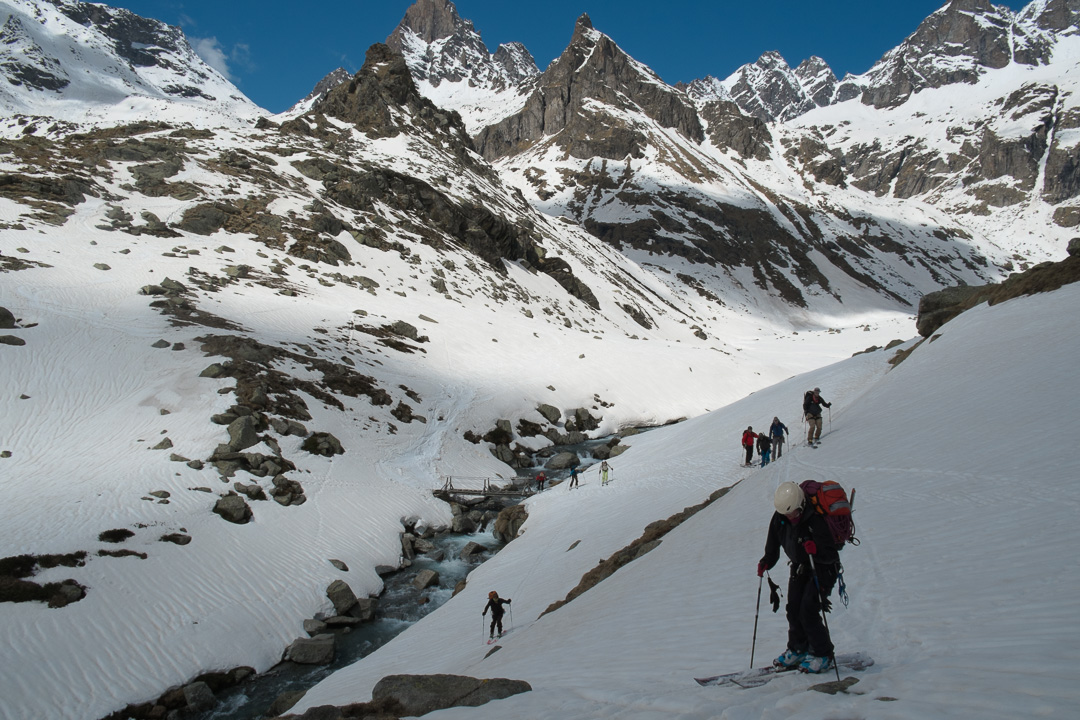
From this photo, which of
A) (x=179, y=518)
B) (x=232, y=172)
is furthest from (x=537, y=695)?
(x=232, y=172)

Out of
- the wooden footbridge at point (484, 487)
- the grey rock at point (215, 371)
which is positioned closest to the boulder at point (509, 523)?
the wooden footbridge at point (484, 487)

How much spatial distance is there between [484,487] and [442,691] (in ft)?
64.3

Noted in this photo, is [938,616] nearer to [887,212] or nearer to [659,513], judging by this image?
[659,513]

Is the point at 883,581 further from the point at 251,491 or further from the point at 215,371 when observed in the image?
the point at 215,371

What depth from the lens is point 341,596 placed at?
1616 cm

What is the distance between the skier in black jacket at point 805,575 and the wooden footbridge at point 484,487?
796 inches

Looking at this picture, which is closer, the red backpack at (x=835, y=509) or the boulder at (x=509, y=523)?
the red backpack at (x=835, y=509)

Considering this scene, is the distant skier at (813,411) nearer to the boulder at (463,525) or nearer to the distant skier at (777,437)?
the distant skier at (777,437)

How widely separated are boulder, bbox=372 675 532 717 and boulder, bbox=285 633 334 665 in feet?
26.0

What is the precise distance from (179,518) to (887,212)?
20803 centimetres

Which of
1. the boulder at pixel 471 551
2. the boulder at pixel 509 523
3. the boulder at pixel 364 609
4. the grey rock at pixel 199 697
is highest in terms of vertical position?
the boulder at pixel 509 523

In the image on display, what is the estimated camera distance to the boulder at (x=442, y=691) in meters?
6.38

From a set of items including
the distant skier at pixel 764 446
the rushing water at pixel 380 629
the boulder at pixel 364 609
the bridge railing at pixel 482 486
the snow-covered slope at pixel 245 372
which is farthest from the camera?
the bridge railing at pixel 482 486

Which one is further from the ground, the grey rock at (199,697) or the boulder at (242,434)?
the boulder at (242,434)
